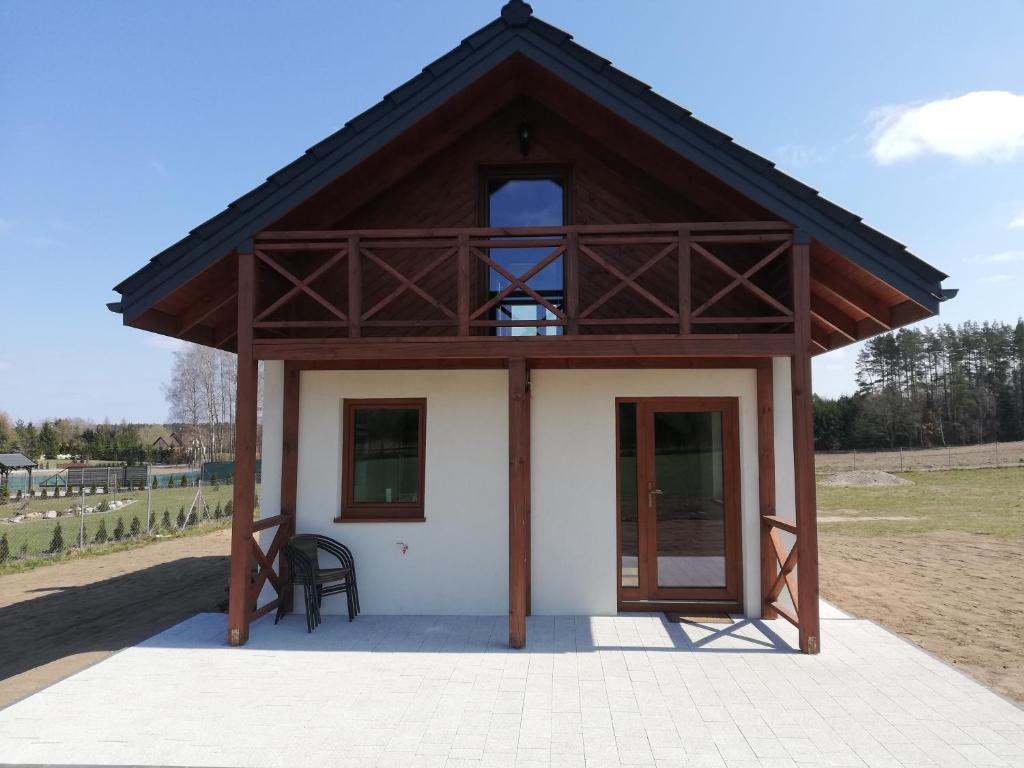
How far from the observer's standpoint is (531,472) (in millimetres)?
6395

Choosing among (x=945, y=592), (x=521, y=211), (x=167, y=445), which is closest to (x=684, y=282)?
(x=521, y=211)

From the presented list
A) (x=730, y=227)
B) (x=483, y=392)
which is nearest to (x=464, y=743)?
(x=483, y=392)

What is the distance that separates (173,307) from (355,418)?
7.43 ft

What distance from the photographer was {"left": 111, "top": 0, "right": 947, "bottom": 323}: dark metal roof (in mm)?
5309

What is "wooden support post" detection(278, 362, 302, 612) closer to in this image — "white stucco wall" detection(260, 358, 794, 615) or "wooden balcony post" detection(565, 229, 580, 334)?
"white stucco wall" detection(260, 358, 794, 615)

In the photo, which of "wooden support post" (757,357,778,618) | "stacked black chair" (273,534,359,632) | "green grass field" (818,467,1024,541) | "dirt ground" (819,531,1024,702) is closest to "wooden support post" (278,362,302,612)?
"stacked black chair" (273,534,359,632)

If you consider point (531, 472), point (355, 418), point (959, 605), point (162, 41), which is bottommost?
point (959, 605)

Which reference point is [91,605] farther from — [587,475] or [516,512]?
[587,475]

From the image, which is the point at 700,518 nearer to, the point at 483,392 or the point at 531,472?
the point at 531,472

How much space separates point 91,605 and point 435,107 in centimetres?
735

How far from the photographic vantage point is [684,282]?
539cm

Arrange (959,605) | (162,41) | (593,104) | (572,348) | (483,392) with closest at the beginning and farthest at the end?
(572,348) → (593,104) → (483,392) → (959,605) → (162,41)

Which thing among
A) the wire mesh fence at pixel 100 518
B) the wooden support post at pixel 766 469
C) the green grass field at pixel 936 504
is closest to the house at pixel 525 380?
the wooden support post at pixel 766 469

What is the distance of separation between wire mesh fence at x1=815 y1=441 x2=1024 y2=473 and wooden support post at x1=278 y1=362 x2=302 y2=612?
28801mm
